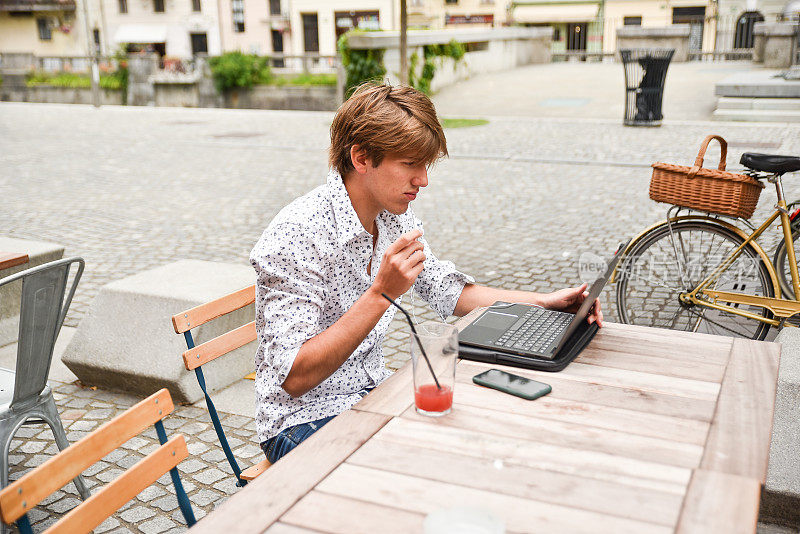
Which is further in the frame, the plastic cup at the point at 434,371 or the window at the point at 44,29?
the window at the point at 44,29

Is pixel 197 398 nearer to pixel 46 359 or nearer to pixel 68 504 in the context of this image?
pixel 68 504

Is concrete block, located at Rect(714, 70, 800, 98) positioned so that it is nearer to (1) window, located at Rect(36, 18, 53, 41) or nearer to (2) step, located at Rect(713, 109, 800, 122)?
(2) step, located at Rect(713, 109, 800, 122)

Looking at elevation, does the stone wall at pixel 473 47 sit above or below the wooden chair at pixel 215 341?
above

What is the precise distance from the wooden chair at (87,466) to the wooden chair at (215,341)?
1.89 feet

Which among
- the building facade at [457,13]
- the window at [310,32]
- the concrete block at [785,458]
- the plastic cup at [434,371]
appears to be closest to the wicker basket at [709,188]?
the concrete block at [785,458]

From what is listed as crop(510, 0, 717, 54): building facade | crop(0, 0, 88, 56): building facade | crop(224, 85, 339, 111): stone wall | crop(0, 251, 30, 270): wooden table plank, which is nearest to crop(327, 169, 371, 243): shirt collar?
crop(0, 251, 30, 270): wooden table plank

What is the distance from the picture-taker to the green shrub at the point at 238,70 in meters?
28.9

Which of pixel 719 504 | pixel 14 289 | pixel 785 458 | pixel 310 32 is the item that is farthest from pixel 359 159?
pixel 310 32

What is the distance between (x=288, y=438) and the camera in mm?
2146

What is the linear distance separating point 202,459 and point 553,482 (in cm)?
227

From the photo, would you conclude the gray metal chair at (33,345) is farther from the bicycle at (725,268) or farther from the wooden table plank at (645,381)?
the bicycle at (725,268)

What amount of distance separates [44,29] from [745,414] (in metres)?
51.8

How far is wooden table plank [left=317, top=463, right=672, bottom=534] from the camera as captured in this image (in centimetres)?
129

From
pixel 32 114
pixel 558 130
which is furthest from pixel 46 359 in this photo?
pixel 32 114
